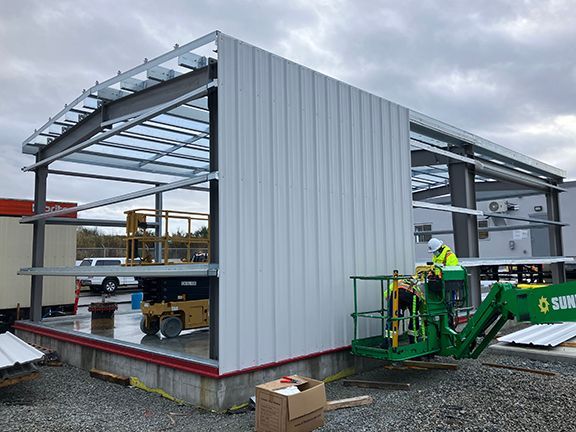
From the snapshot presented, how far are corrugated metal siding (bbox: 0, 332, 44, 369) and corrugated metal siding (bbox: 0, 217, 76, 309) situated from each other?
4.27 metres

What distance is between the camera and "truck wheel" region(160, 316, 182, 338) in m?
9.09

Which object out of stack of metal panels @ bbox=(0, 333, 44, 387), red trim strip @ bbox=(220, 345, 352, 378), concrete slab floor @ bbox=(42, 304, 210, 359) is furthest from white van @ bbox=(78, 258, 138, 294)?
red trim strip @ bbox=(220, 345, 352, 378)

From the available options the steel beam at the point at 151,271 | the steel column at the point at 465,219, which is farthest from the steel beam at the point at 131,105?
the steel column at the point at 465,219

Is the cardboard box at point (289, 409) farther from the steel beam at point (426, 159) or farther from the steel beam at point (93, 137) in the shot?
the steel beam at point (426, 159)

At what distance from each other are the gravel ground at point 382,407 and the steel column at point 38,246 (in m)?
3.40

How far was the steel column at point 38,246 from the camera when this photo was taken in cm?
1084

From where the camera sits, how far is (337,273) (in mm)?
7672

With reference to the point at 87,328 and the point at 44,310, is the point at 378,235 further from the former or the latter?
the point at 44,310

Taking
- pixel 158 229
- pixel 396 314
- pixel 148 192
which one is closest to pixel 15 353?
pixel 148 192

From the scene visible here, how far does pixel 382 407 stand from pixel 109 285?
2026 centimetres

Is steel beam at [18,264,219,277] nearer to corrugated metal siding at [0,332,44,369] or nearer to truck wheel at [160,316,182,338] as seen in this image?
corrugated metal siding at [0,332,44,369]

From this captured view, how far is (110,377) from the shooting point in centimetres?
756

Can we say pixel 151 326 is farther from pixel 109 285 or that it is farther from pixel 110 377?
pixel 109 285

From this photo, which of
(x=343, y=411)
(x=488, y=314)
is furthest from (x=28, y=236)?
(x=488, y=314)
